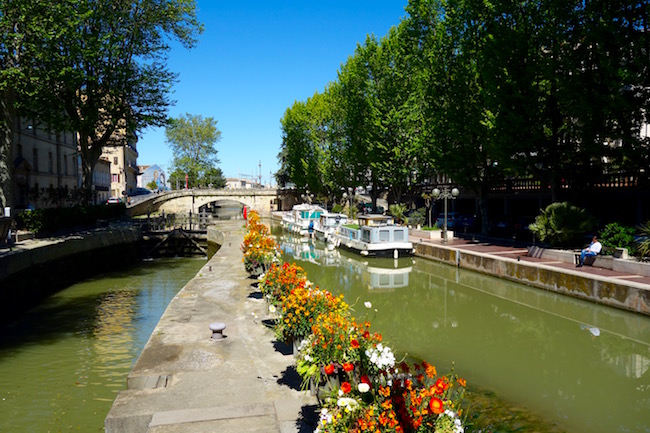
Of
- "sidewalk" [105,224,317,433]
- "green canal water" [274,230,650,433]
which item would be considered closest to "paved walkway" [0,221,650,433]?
"sidewalk" [105,224,317,433]

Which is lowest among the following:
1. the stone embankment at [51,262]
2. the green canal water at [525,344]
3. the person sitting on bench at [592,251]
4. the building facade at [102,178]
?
the green canal water at [525,344]

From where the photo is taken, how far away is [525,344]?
13.1 meters

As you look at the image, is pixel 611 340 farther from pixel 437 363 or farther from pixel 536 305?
pixel 437 363

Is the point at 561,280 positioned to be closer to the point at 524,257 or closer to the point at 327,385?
the point at 524,257

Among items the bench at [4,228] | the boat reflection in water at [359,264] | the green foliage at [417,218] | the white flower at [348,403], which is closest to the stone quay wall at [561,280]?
the boat reflection in water at [359,264]

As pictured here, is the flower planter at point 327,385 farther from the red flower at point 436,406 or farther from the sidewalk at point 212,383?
the red flower at point 436,406

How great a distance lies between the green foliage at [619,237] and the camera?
1802 centimetres

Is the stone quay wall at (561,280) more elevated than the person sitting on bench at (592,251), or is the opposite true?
the person sitting on bench at (592,251)

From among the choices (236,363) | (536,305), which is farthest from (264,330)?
(536,305)

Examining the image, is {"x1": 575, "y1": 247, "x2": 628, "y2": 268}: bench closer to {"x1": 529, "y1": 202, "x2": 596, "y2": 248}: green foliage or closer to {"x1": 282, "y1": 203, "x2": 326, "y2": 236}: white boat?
{"x1": 529, "y1": 202, "x2": 596, "y2": 248}: green foliage

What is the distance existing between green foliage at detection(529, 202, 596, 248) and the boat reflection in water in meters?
6.78

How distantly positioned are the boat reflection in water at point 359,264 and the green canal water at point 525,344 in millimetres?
276

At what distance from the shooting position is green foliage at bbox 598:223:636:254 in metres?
18.0

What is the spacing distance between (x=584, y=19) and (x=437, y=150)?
41.0ft
